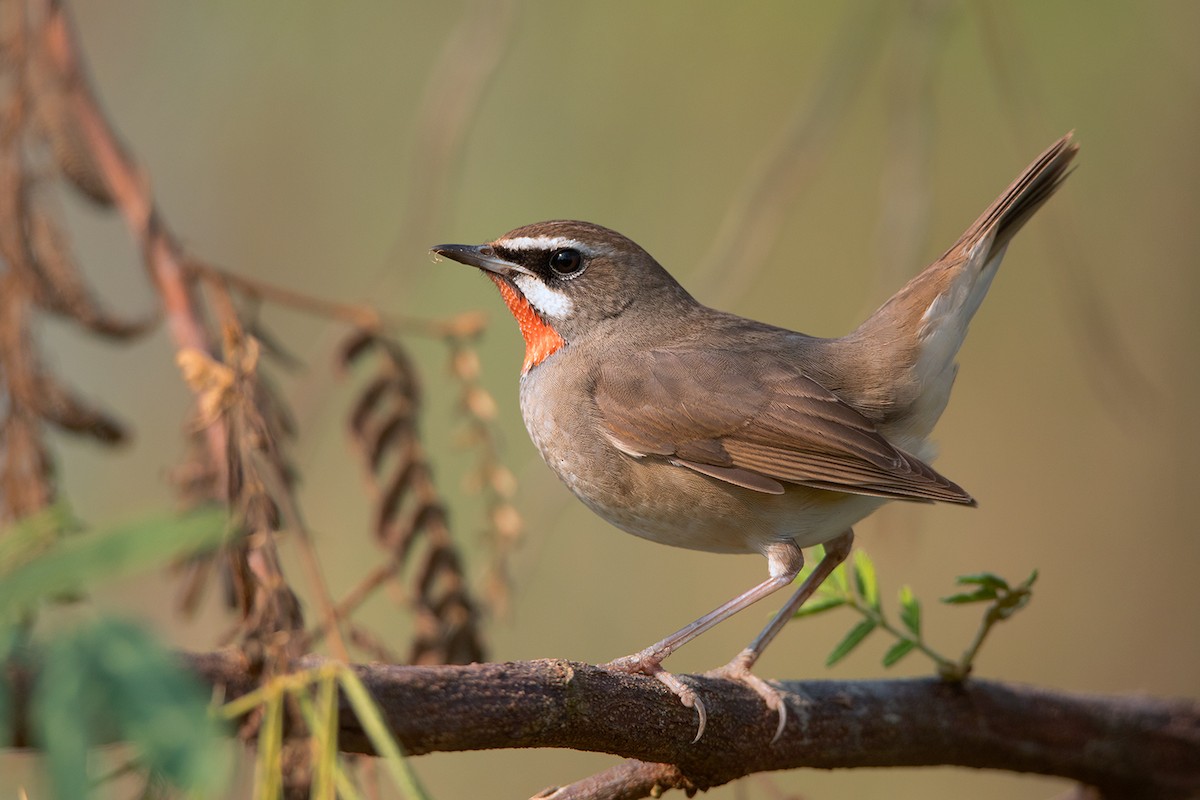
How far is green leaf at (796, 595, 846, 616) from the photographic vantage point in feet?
10.6

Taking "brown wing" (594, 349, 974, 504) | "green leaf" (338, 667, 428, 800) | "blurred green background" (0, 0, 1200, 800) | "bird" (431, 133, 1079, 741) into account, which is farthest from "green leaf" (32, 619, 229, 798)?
"blurred green background" (0, 0, 1200, 800)

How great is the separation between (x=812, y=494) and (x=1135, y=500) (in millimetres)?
3738

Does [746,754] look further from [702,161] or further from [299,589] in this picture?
[702,161]

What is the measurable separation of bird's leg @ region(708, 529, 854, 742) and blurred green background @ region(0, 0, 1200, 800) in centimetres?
216

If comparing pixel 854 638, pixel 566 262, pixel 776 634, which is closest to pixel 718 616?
pixel 776 634

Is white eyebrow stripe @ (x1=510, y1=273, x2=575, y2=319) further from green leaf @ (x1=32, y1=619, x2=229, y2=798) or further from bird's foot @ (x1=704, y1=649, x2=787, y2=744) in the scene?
A: green leaf @ (x1=32, y1=619, x2=229, y2=798)

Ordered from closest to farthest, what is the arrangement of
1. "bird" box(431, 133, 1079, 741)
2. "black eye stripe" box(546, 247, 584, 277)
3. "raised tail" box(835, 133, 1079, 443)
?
1. "bird" box(431, 133, 1079, 741)
2. "raised tail" box(835, 133, 1079, 443)
3. "black eye stripe" box(546, 247, 584, 277)

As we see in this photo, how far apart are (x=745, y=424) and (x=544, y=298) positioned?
98 centimetres

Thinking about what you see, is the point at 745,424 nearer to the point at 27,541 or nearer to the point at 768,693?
the point at 768,693

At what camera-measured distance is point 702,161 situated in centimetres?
692

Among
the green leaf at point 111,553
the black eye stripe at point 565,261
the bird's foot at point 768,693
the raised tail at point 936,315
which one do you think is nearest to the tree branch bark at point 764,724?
the bird's foot at point 768,693

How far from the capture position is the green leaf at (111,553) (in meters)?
0.93

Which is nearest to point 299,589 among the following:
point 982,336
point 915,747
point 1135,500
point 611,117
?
point 611,117

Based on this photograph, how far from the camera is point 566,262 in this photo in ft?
A: 14.8
